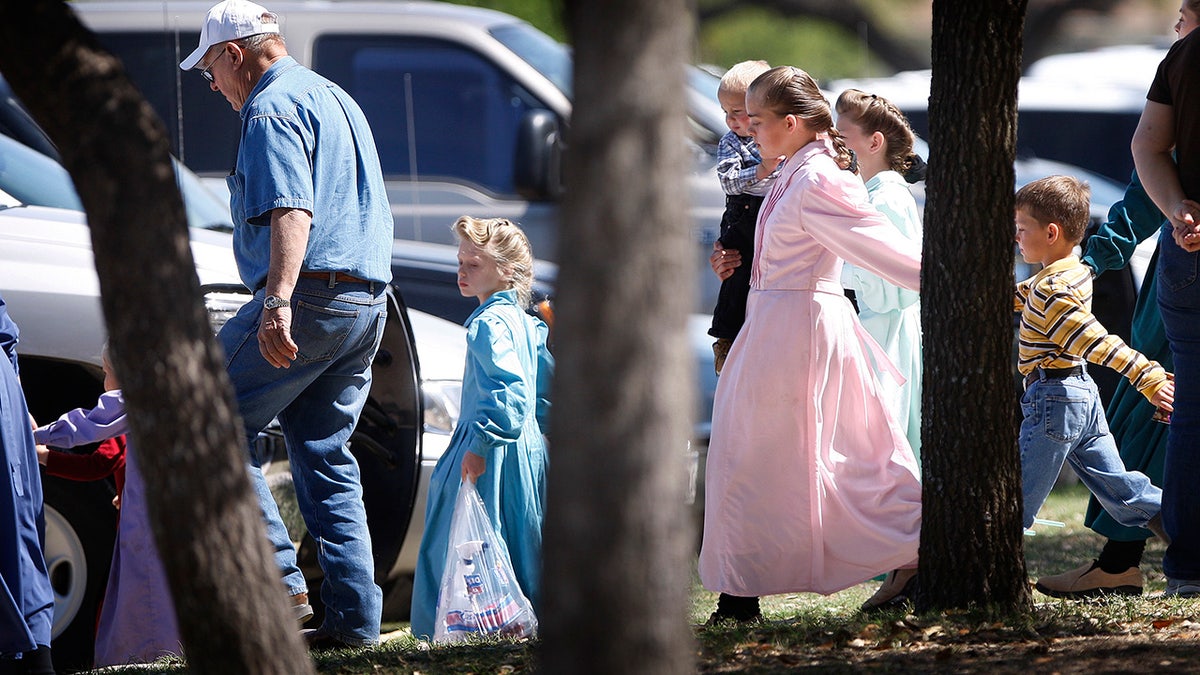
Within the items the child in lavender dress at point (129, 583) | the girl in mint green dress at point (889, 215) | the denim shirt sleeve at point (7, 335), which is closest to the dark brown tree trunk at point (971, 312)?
the girl in mint green dress at point (889, 215)

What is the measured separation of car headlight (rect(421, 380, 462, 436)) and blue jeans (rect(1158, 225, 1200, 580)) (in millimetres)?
2395

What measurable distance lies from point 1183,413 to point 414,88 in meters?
5.41

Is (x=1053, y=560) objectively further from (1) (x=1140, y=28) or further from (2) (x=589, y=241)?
(1) (x=1140, y=28)

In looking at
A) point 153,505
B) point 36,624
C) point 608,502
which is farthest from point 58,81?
point 36,624

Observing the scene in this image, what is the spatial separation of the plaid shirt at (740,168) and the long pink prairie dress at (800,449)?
540 millimetres

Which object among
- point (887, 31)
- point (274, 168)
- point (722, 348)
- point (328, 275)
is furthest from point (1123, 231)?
point (887, 31)

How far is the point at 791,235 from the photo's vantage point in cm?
465

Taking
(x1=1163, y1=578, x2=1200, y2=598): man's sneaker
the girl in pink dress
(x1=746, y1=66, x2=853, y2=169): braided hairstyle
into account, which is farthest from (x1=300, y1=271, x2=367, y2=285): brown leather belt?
(x1=1163, y1=578, x2=1200, y2=598): man's sneaker

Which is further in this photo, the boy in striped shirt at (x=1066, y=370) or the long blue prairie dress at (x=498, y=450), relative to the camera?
the long blue prairie dress at (x=498, y=450)

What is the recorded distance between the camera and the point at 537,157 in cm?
839

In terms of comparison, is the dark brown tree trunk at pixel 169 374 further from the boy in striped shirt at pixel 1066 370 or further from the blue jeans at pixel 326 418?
the boy in striped shirt at pixel 1066 370

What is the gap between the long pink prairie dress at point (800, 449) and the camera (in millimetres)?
4648

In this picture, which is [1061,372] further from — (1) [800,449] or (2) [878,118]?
(2) [878,118]

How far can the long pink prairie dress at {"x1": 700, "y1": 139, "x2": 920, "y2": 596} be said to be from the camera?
465 centimetres
